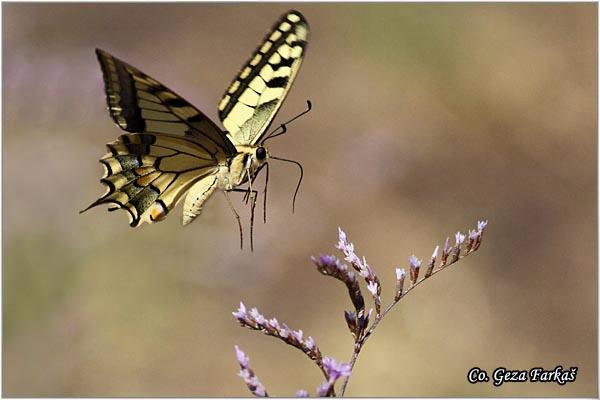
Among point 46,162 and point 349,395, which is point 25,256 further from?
point 349,395

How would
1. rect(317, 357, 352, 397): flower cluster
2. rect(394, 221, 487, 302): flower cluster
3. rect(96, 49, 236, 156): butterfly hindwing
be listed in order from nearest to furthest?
rect(317, 357, 352, 397): flower cluster → rect(394, 221, 487, 302): flower cluster → rect(96, 49, 236, 156): butterfly hindwing

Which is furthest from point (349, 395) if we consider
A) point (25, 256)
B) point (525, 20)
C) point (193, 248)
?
point (525, 20)

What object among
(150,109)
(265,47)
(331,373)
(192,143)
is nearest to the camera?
(331,373)

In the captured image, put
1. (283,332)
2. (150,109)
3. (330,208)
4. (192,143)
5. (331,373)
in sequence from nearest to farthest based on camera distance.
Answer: (331,373) < (283,332) < (150,109) < (192,143) < (330,208)

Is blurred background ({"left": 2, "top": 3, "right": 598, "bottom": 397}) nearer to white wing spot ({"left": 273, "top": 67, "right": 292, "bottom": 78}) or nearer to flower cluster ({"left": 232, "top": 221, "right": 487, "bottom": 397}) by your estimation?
white wing spot ({"left": 273, "top": 67, "right": 292, "bottom": 78})

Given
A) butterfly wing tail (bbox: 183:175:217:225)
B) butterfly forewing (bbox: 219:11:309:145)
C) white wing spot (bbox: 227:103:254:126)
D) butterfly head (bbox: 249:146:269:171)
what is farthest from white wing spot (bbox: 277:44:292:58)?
butterfly wing tail (bbox: 183:175:217:225)

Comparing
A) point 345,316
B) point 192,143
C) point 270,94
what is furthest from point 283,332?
point 270,94

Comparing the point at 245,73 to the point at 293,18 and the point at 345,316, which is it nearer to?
A: the point at 293,18
